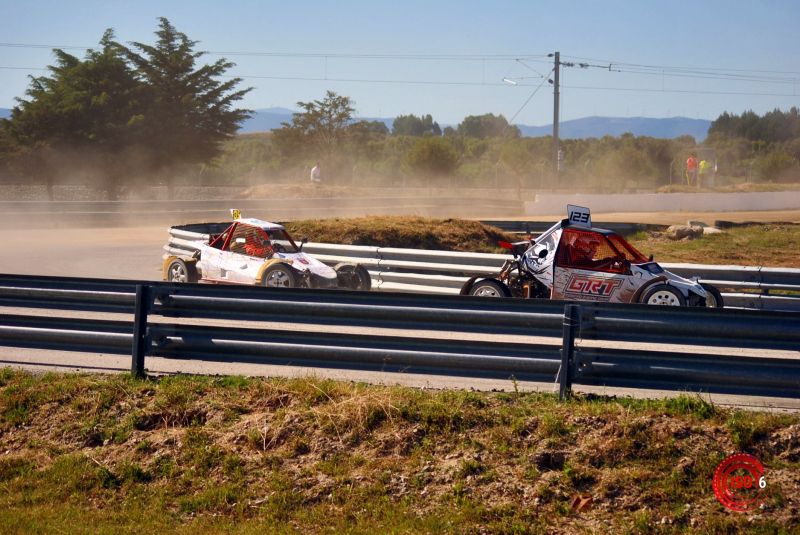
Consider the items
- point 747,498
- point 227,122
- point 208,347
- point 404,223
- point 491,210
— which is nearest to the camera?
point 747,498

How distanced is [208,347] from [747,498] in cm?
425

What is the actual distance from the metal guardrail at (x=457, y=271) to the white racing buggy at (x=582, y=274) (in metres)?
1.45

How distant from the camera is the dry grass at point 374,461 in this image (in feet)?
17.6

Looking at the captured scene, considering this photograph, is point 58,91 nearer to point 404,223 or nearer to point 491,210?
point 491,210

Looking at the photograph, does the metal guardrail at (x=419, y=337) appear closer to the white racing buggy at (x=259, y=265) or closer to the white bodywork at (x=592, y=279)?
the white bodywork at (x=592, y=279)

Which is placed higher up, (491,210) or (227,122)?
(227,122)

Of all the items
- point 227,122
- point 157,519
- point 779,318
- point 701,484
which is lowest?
point 157,519

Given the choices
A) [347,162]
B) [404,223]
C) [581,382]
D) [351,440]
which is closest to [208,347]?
[351,440]

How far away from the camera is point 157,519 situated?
18.1 ft

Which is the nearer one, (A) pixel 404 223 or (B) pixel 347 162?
(A) pixel 404 223

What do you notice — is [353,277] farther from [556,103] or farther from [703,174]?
[703,174]

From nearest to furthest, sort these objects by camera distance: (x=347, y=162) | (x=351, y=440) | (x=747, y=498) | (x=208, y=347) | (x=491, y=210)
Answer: (x=747, y=498) → (x=351, y=440) → (x=208, y=347) → (x=491, y=210) → (x=347, y=162)

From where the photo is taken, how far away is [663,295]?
37.6 ft

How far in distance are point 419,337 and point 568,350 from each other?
1268mm
